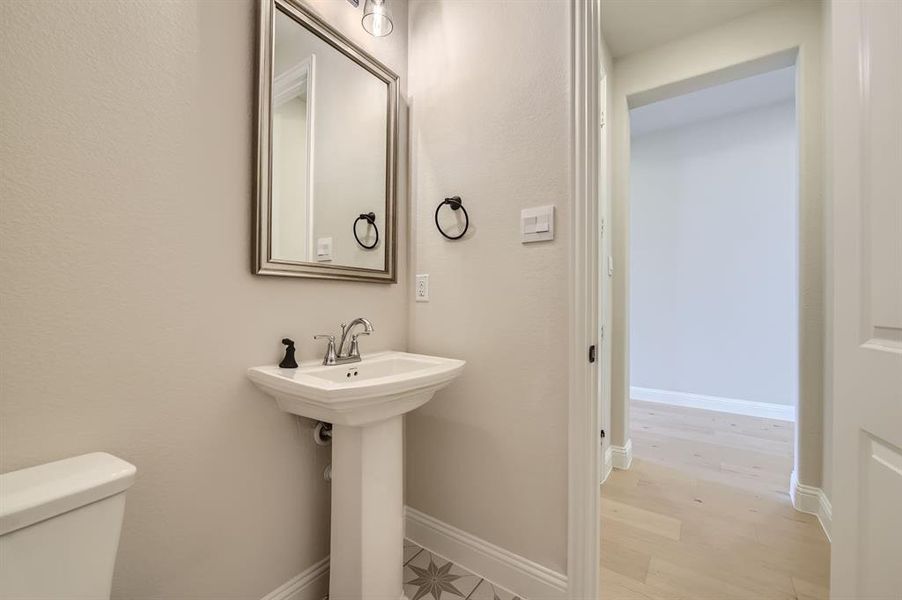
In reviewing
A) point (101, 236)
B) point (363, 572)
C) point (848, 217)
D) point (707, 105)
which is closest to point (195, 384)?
point (101, 236)

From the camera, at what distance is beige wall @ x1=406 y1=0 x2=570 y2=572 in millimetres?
1265

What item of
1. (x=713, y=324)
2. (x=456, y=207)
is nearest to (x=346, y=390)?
(x=456, y=207)

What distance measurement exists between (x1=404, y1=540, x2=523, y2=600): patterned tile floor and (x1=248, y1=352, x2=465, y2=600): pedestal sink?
136 mm

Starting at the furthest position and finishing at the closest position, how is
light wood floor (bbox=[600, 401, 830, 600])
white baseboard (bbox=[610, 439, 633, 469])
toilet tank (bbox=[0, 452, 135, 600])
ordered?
white baseboard (bbox=[610, 439, 633, 469]) → light wood floor (bbox=[600, 401, 830, 600]) → toilet tank (bbox=[0, 452, 135, 600])

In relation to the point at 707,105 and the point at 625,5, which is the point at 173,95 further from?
the point at 707,105

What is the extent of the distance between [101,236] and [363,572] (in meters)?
1.15

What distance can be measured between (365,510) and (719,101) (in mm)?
3999

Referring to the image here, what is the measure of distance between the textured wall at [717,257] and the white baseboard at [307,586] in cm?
354

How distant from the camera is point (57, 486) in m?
0.66

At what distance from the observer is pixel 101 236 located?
2.76 feet

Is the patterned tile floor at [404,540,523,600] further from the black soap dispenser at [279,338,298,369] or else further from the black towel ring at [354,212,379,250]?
the black towel ring at [354,212,379,250]

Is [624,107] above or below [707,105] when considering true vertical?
below

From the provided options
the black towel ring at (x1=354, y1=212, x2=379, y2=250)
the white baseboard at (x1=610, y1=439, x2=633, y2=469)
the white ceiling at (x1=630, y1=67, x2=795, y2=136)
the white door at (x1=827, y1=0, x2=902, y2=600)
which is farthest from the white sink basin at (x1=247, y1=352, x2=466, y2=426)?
the white ceiling at (x1=630, y1=67, x2=795, y2=136)

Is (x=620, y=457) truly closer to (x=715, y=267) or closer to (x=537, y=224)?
(x=537, y=224)
